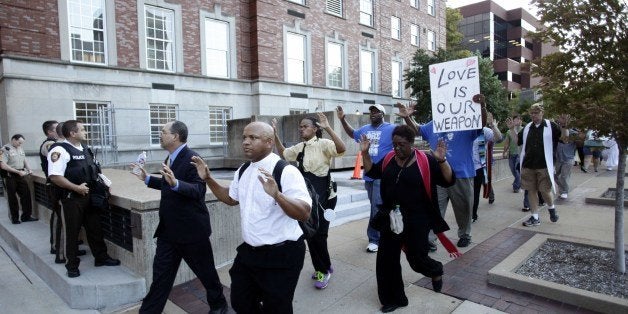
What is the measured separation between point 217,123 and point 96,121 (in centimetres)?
501

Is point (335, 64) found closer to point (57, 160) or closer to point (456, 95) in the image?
point (456, 95)

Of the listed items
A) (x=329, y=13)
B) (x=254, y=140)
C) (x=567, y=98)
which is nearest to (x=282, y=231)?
(x=254, y=140)

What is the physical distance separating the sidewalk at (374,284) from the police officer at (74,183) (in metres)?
0.64

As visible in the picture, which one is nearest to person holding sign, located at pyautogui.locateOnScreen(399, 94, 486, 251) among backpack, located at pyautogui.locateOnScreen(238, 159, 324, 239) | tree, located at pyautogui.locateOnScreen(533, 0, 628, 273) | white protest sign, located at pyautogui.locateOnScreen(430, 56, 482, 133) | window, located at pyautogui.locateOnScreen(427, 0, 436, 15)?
white protest sign, located at pyautogui.locateOnScreen(430, 56, 482, 133)

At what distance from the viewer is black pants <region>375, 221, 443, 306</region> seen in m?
3.73

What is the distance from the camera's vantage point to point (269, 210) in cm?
277

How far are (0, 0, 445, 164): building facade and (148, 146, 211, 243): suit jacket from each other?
10.5 metres

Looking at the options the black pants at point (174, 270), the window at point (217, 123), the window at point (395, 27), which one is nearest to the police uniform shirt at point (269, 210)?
the black pants at point (174, 270)

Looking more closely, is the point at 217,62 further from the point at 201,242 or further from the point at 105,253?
the point at 201,242

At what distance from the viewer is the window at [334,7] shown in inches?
845

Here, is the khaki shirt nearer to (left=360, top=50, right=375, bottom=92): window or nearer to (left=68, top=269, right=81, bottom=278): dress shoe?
(left=68, top=269, right=81, bottom=278): dress shoe

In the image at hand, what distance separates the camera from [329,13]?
21266 mm

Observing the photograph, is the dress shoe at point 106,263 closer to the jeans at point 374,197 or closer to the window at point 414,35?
the jeans at point 374,197

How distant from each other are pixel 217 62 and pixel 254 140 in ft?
51.7
